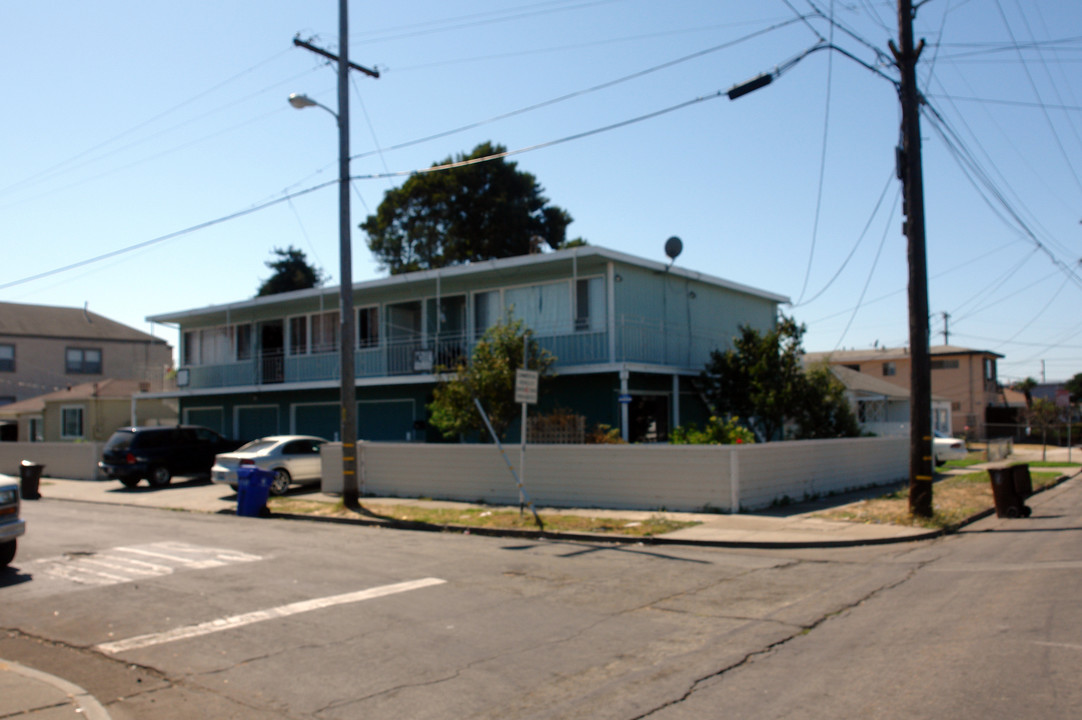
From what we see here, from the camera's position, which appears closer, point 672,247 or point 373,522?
point 373,522

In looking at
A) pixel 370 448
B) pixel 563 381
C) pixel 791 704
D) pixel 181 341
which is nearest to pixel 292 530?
pixel 370 448

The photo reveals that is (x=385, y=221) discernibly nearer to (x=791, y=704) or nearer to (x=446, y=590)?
(x=446, y=590)

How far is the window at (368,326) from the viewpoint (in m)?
27.1

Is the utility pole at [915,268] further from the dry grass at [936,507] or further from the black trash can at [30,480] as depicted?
the black trash can at [30,480]

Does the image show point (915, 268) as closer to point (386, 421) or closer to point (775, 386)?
point (775, 386)

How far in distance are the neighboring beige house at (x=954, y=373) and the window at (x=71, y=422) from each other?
130 ft

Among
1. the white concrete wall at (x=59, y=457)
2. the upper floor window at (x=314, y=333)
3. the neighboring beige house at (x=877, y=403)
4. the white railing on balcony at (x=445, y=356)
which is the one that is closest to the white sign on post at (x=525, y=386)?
the white railing on balcony at (x=445, y=356)

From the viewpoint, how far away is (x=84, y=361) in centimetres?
5066

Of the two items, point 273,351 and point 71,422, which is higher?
point 273,351

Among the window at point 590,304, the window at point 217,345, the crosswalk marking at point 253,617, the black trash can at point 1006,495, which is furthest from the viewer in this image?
the window at point 217,345

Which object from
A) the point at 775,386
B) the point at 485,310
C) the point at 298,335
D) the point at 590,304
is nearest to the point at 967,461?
the point at 775,386

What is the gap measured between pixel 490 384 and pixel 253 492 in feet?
17.9

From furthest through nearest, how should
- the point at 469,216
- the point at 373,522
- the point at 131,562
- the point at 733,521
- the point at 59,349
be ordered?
1. the point at 59,349
2. the point at 469,216
3. the point at 373,522
4. the point at 733,521
5. the point at 131,562

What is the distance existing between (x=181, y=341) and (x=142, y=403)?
5522 mm
